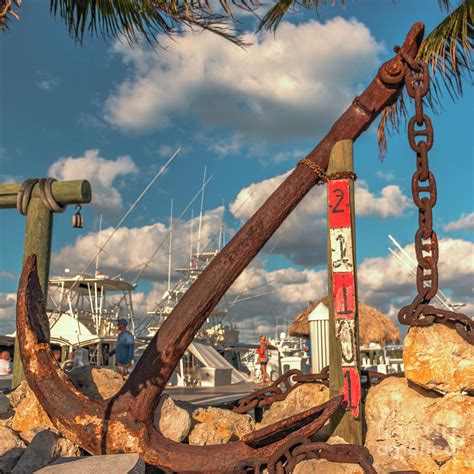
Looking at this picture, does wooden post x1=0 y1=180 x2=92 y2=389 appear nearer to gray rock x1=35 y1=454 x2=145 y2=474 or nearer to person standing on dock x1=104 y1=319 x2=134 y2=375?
person standing on dock x1=104 y1=319 x2=134 y2=375

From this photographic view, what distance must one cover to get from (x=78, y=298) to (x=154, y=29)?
63.4 ft

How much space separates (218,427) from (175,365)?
757 mm

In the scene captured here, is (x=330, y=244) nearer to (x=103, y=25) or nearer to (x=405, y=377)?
(x=405, y=377)

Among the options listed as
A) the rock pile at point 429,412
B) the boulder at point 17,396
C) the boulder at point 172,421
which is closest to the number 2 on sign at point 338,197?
the rock pile at point 429,412

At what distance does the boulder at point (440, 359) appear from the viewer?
3.90 m

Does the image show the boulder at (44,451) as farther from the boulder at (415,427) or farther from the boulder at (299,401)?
the boulder at (415,427)

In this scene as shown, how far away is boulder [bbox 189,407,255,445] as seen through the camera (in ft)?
14.5

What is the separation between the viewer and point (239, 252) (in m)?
4.18

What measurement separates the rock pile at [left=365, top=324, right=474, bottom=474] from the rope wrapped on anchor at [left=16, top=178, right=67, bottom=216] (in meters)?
4.34

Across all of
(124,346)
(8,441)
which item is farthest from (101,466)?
(124,346)

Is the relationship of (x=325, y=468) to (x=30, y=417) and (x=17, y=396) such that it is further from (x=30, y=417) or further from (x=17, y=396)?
(x=17, y=396)

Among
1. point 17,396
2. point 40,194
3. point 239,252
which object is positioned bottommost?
point 17,396

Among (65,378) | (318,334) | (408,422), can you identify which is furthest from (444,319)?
(318,334)

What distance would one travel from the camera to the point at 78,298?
24.2 m
